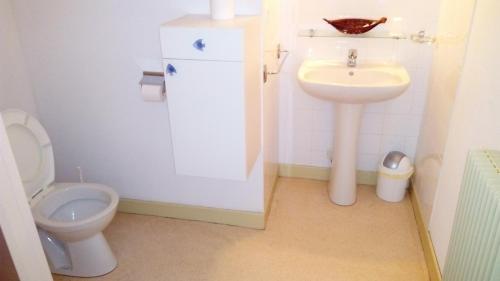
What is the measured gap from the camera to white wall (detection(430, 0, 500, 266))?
4.65 feet

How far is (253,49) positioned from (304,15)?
2.42ft

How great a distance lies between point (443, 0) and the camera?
219 cm

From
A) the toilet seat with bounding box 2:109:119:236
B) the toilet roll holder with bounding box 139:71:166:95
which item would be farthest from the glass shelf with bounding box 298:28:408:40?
the toilet seat with bounding box 2:109:119:236

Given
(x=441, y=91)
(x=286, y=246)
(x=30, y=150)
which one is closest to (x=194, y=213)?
(x=286, y=246)

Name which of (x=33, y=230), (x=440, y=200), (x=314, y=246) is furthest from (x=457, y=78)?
(x=33, y=230)

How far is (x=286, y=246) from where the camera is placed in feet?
7.29

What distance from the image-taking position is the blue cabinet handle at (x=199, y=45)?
1.66m

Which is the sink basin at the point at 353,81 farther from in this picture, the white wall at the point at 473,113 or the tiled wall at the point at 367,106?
the white wall at the point at 473,113

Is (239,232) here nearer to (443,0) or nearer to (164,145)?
(164,145)

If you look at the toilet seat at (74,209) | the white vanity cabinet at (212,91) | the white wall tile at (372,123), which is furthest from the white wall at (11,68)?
the white wall tile at (372,123)

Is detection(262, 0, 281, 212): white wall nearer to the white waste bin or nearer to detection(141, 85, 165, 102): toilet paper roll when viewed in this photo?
detection(141, 85, 165, 102): toilet paper roll

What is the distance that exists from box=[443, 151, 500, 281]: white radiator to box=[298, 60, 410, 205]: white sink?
31.5 inches

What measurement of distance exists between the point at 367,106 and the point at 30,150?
193 centimetres

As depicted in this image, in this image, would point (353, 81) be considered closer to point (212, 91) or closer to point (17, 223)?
point (212, 91)
